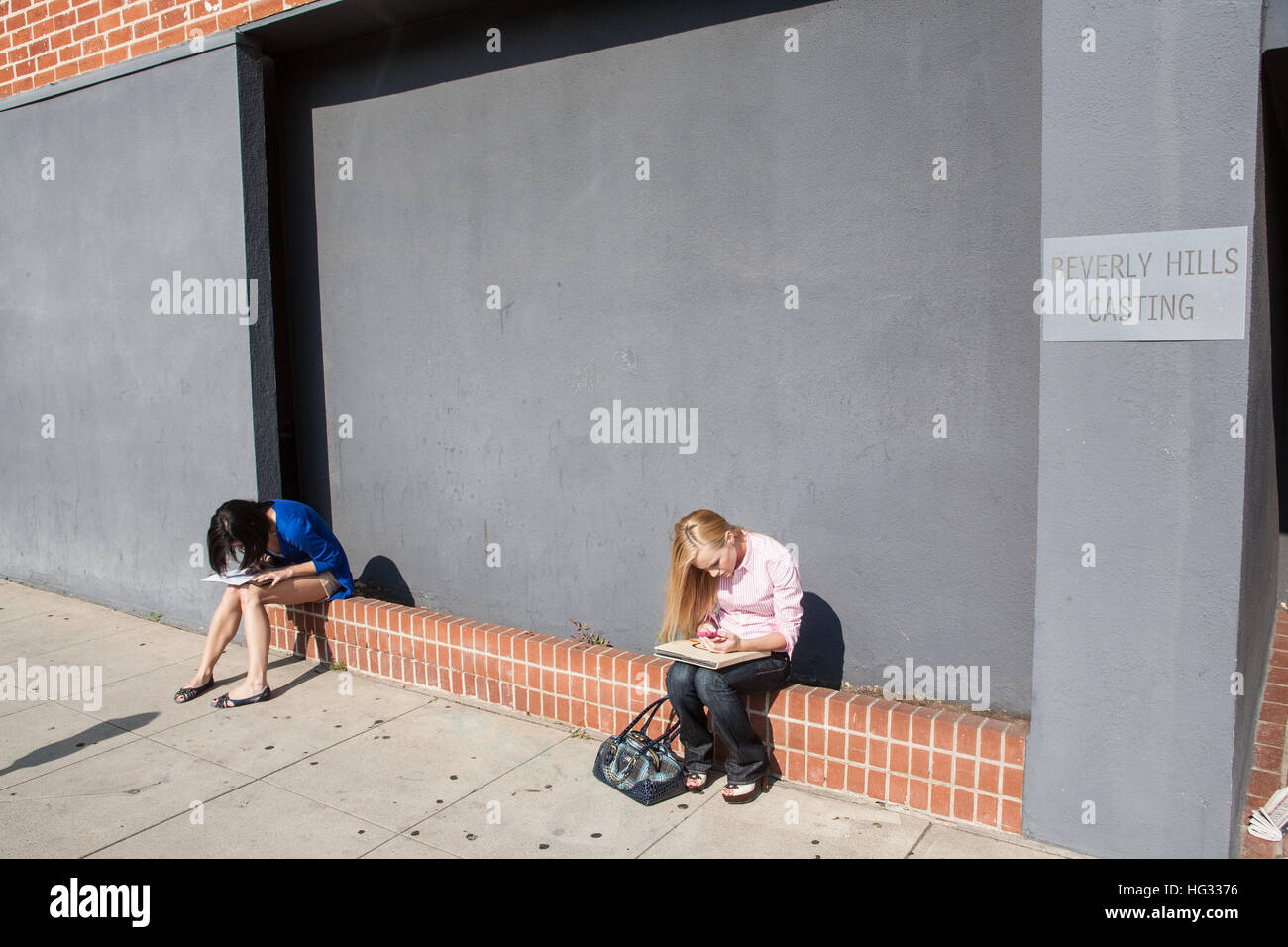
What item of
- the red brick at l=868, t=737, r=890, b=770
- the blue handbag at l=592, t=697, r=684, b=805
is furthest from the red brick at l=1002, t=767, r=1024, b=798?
the blue handbag at l=592, t=697, r=684, b=805

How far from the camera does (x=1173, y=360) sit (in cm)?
316

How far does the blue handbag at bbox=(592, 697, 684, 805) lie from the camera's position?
3.97 meters

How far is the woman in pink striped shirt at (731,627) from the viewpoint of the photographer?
3.88 m

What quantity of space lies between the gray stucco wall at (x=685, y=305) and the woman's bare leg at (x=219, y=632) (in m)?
0.97

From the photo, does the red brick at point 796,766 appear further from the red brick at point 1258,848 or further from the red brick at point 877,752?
the red brick at point 1258,848

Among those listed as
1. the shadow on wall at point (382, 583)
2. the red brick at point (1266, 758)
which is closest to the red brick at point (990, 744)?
the red brick at point (1266, 758)

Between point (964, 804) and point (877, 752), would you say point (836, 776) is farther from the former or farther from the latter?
point (964, 804)

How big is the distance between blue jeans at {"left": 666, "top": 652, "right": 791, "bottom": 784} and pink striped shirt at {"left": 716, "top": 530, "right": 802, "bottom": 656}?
124mm

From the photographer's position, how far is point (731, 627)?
13.3ft

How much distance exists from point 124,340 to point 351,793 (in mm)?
3920

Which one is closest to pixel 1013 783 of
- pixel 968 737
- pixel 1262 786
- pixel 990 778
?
pixel 990 778

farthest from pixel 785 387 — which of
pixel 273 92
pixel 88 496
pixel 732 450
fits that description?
pixel 88 496
